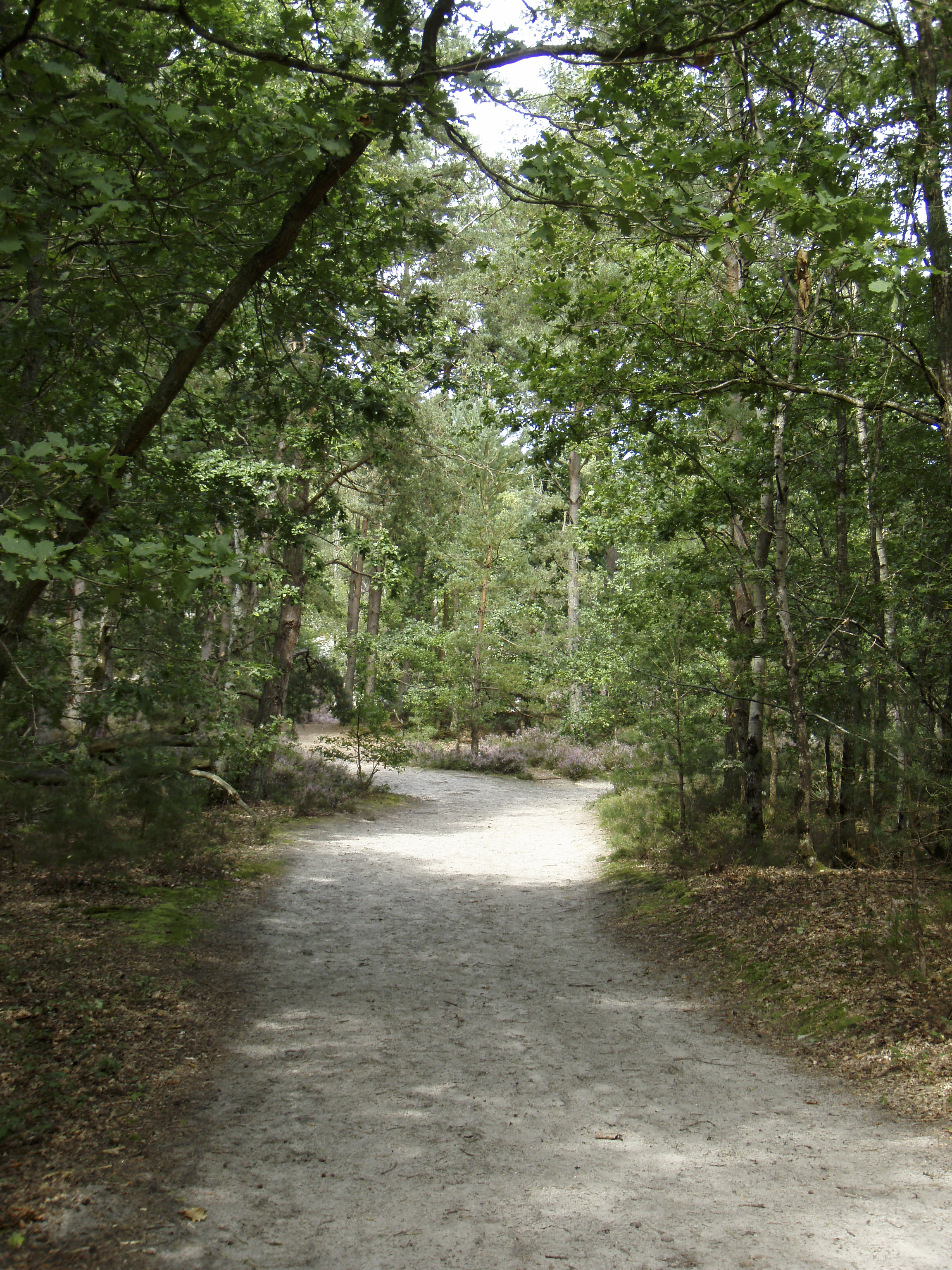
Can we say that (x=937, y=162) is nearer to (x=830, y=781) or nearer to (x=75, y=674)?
(x=830, y=781)

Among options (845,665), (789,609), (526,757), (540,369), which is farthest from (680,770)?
(526,757)

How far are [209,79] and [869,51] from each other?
5555mm

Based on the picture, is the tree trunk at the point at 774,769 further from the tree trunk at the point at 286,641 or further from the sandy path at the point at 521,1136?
the tree trunk at the point at 286,641

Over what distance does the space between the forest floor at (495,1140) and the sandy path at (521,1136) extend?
0.01 meters

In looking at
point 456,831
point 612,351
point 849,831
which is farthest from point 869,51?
point 456,831

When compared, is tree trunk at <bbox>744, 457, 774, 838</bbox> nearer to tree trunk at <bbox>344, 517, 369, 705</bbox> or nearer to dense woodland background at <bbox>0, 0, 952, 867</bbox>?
dense woodland background at <bbox>0, 0, 952, 867</bbox>

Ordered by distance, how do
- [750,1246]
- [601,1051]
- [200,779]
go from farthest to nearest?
[200,779], [601,1051], [750,1246]

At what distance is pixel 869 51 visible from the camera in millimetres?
7332

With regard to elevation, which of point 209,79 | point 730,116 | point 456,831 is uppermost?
point 730,116

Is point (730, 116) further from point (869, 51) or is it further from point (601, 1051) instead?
point (601, 1051)

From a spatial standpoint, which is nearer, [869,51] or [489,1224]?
[489,1224]

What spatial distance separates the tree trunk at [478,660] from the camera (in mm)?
25484

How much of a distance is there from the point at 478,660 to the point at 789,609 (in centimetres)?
1721

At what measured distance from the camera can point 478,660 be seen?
25.6 m
